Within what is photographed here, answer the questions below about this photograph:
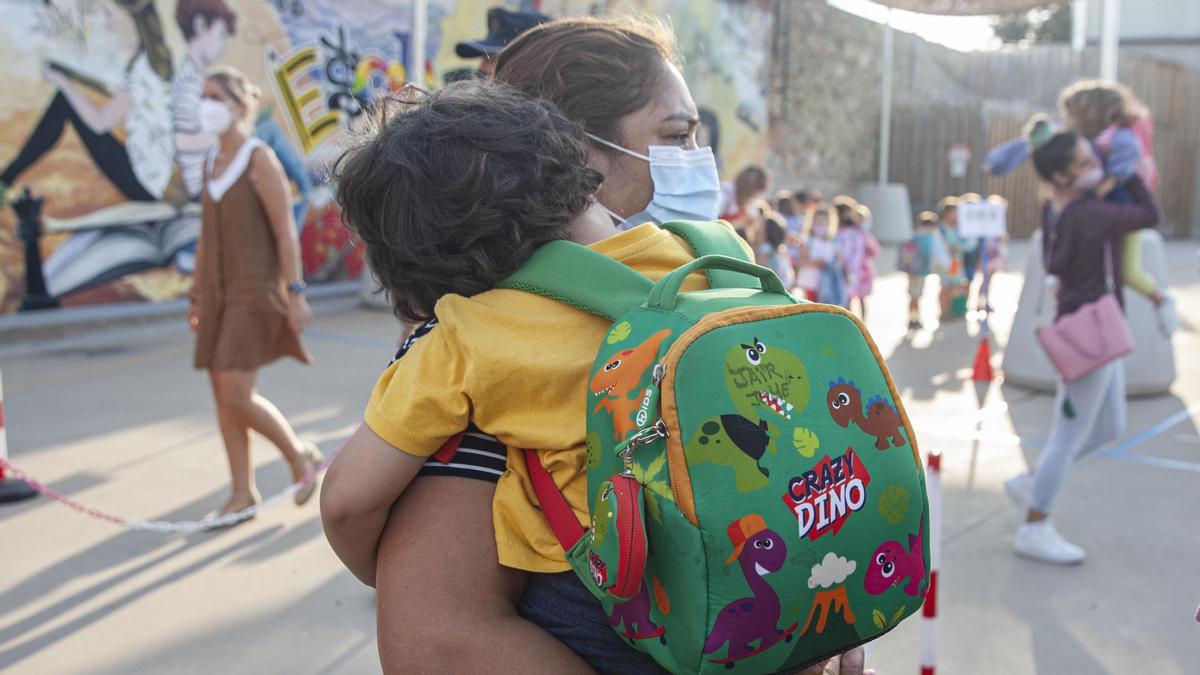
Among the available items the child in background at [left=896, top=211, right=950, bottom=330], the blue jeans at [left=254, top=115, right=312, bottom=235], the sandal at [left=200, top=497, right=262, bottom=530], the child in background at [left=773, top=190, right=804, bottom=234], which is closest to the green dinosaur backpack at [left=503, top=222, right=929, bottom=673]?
the sandal at [left=200, top=497, right=262, bottom=530]

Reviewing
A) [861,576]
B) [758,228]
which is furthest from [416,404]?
[758,228]

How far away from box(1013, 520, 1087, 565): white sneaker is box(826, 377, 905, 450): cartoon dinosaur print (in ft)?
12.2

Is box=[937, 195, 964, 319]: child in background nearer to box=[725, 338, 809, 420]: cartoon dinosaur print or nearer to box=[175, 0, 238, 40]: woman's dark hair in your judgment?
box=[175, 0, 238, 40]: woman's dark hair

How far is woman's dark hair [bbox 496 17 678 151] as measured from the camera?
5.12ft

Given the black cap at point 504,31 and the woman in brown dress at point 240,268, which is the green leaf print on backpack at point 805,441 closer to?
the black cap at point 504,31

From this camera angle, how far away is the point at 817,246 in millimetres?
9953

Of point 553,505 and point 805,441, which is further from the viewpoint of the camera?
point 553,505

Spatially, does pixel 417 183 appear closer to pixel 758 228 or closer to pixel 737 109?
pixel 758 228

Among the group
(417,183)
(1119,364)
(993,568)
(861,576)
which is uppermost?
(417,183)

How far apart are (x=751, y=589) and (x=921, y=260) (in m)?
10.8

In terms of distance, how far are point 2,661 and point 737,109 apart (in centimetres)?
1847

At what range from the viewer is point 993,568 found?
438cm

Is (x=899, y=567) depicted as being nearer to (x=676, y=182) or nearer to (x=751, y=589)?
(x=751, y=589)

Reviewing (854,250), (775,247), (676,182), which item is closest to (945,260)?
(854,250)
